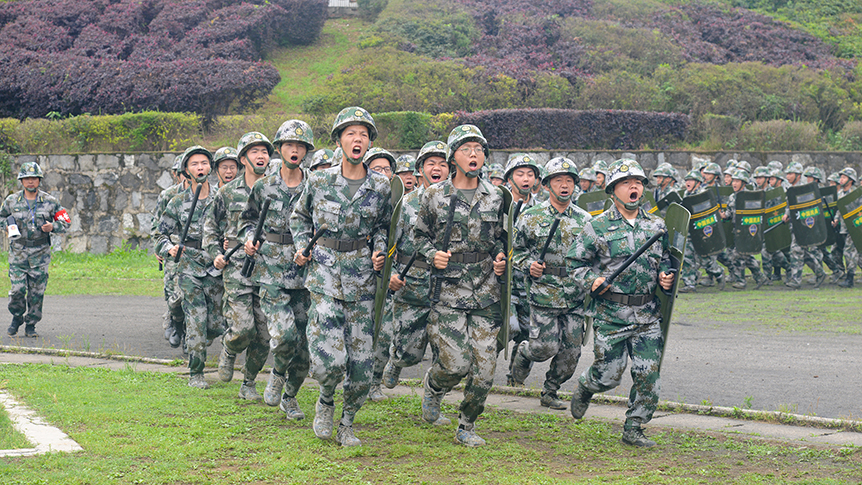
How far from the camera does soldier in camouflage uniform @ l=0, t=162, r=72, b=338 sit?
11.5 metres

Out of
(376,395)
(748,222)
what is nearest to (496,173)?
(376,395)

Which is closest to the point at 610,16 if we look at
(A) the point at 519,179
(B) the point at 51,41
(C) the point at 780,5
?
(C) the point at 780,5

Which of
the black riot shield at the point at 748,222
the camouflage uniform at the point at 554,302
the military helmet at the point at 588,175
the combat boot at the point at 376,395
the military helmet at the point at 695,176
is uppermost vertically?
the military helmet at the point at 695,176

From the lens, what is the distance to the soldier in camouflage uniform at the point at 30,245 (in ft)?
37.6

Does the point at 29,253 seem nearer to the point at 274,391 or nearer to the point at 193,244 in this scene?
the point at 193,244

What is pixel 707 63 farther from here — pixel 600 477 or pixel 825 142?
pixel 600 477

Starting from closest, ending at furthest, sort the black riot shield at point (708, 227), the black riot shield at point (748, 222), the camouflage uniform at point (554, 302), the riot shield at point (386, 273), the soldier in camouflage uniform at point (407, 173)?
the riot shield at point (386, 273), the camouflage uniform at point (554, 302), the soldier in camouflage uniform at point (407, 173), the black riot shield at point (708, 227), the black riot shield at point (748, 222)

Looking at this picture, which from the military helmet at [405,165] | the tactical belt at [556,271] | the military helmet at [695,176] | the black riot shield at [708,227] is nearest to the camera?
the tactical belt at [556,271]

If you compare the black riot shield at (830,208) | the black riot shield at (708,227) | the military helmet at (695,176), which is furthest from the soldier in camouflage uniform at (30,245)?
the black riot shield at (830,208)

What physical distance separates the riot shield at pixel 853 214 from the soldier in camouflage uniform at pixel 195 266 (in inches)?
477

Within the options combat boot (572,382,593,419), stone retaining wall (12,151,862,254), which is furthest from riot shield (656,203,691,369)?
stone retaining wall (12,151,862,254)

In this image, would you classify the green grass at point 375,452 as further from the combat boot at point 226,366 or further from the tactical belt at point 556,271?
the tactical belt at point 556,271

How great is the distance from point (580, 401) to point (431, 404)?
3.90ft

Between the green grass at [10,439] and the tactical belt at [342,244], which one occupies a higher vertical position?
the tactical belt at [342,244]
